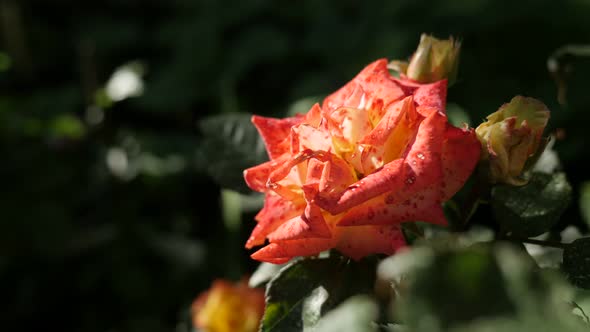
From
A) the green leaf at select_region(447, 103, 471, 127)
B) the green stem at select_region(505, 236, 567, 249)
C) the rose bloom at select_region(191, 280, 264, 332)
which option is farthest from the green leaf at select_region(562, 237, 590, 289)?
the rose bloom at select_region(191, 280, 264, 332)

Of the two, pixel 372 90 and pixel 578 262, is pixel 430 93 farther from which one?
pixel 578 262

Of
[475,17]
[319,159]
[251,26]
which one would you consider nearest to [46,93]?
[251,26]

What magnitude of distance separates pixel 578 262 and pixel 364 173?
0.55 ft

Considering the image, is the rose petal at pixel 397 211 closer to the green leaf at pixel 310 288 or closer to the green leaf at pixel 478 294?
the green leaf at pixel 310 288

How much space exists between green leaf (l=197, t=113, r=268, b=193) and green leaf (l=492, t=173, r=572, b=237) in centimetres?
23

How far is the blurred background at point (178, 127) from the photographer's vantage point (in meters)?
1.39

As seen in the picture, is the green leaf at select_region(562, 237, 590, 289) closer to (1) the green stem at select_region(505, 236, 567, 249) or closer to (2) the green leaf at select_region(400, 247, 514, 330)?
(1) the green stem at select_region(505, 236, 567, 249)

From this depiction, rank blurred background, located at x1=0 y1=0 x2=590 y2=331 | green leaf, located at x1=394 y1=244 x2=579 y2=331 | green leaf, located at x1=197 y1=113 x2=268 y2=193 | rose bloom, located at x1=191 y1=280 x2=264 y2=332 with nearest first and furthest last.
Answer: green leaf, located at x1=394 y1=244 x2=579 y2=331, green leaf, located at x1=197 y1=113 x2=268 y2=193, rose bloom, located at x1=191 y1=280 x2=264 y2=332, blurred background, located at x1=0 y1=0 x2=590 y2=331

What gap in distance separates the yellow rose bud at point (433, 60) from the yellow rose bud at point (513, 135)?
0.09 meters

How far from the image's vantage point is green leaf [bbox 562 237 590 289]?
0.49 meters

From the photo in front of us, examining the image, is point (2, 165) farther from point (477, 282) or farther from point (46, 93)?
point (477, 282)

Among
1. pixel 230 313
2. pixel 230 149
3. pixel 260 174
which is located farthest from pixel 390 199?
pixel 230 313

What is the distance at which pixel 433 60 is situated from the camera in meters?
0.58

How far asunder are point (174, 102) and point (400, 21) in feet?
1.93
